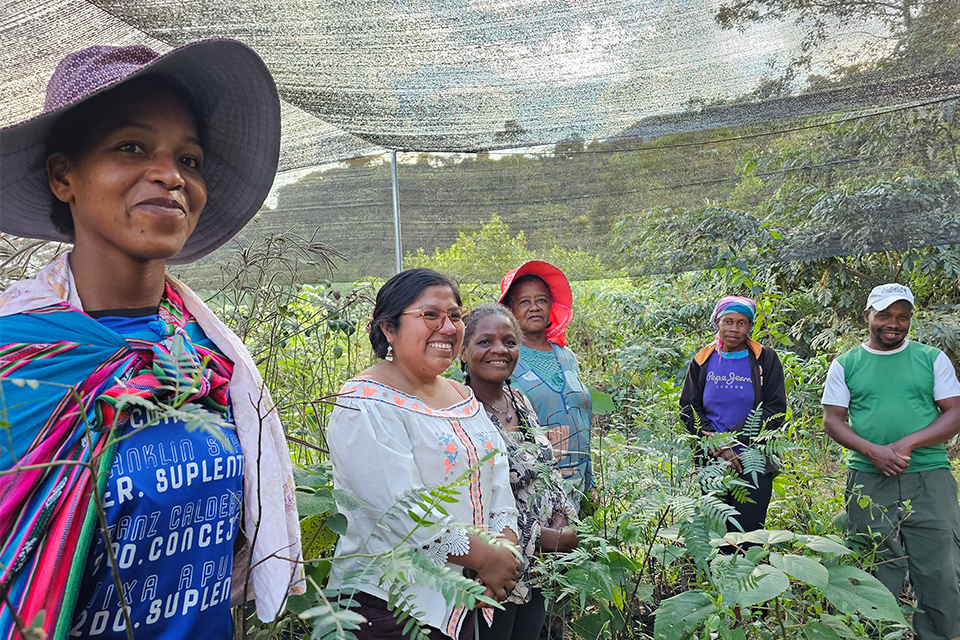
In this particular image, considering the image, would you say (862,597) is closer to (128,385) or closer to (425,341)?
Answer: (425,341)

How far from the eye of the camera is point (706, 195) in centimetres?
320

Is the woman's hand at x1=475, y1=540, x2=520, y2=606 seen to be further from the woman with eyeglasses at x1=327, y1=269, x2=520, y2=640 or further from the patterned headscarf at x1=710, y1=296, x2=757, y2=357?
the patterned headscarf at x1=710, y1=296, x2=757, y2=357

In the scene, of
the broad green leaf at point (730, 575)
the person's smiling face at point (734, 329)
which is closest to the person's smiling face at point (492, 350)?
the broad green leaf at point (730, 575)

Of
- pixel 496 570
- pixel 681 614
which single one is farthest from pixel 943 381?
pixel 496 570

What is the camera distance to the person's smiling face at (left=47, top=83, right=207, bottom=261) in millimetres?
967

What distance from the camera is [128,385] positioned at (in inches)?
36.7

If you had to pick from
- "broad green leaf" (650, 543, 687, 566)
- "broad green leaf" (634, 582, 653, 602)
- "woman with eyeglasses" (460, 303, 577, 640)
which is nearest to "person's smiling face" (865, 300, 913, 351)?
"broad green leaf" (650, 543, 687, 566)

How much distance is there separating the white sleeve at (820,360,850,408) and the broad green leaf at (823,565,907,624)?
1466mm

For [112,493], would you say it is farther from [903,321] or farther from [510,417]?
[903,321]

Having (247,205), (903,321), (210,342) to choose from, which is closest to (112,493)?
(210,342)

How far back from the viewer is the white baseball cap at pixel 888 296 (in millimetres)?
3178

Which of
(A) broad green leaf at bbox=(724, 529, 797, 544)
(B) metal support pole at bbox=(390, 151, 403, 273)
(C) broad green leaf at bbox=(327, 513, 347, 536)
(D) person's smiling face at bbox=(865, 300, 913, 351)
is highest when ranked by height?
(B) metal support pole at bbox=(390, 151, 403, 273)

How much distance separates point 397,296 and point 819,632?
1666 mm

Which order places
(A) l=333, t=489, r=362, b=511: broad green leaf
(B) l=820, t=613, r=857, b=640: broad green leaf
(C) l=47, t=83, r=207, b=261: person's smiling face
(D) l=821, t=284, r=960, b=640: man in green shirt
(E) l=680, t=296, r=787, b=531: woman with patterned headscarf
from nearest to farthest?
(C) l=47, t=83, r=207, b=261: person's smiling face, (A) l=333, t=489, r=362, b=511: broad green leaf, (B) l=820, t=613, r=857, b=640: broad green leaf, (D) l=821, t=284, r=960, b=640: man in green shirt, (E) l=680, t=296, r=787, b=531: woman with patterned headscarf
